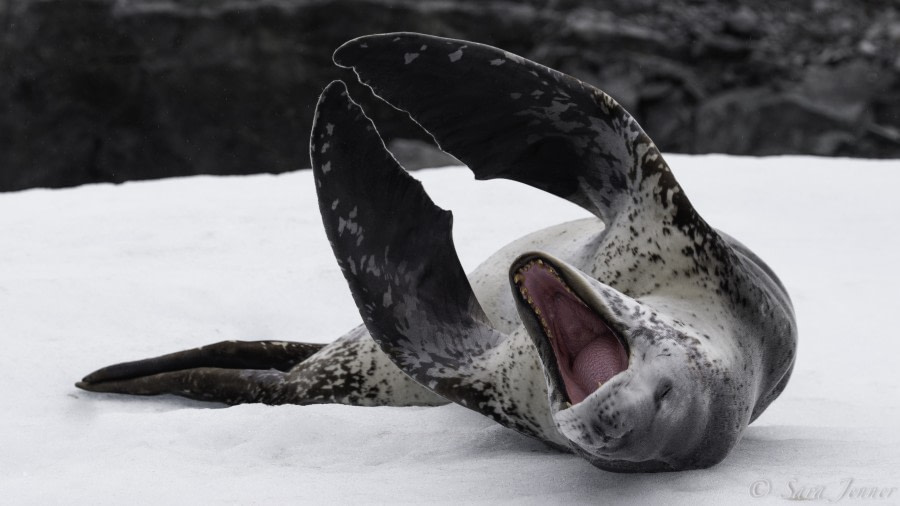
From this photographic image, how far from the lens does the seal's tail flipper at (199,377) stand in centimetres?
340

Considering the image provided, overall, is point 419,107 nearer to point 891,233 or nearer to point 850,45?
point 891,233

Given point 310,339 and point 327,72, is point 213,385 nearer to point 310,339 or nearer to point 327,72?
point 310,339

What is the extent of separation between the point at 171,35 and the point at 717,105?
7159 mm

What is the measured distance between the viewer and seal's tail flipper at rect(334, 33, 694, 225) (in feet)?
8.61

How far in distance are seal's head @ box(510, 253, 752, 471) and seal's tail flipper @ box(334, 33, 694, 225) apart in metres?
0.55

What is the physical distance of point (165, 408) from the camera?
11.0 ft

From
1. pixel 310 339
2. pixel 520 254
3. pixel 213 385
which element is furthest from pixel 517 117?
pixel 310 339

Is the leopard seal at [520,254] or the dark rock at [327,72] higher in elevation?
the dark rock at [327,72]

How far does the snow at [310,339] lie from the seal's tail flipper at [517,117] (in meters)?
0.68

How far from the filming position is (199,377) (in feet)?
11.3

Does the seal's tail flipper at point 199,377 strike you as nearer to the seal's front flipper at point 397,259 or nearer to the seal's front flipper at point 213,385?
the seal's front flipper at point 213,385

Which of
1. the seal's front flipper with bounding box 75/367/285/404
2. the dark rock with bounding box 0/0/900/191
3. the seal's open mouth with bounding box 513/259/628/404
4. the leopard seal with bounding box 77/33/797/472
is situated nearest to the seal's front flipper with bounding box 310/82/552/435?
the leopard seal with bounding box 77/33/797/472

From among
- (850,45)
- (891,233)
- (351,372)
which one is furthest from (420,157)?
(351,372)

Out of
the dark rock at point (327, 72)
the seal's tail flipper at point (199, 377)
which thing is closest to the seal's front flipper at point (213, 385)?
the seal's tail flipper at point (199, 377)
